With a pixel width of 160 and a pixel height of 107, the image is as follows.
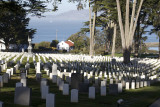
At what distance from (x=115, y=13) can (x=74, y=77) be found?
32774 millimetres

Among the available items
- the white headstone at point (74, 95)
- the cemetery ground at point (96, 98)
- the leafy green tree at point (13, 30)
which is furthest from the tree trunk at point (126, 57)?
the leafy green tree at point (13, 30)

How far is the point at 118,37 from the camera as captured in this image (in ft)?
321

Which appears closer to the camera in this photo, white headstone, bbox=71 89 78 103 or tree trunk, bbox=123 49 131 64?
white headstone, bbox=71 89 78 103

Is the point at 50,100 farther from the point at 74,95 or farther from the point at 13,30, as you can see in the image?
the point at 13,30

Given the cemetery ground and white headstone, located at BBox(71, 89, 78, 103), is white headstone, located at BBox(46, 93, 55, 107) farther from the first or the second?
white headstone, located at BBox(71, 89, 78, 103)

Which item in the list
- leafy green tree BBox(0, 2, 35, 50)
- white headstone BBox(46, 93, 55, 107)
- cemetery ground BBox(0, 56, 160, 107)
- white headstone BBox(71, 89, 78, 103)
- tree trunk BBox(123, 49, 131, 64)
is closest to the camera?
white headstone BBox(46, 93, 55, 107)

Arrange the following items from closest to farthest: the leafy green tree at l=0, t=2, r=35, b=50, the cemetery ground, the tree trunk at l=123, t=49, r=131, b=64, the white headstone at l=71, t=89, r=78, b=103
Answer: the cemetery ground
the white headstone at l=71, t=89, r=78, b=103
the tree trunk at l=123, t=49, r=131, b=64
the leafy green tree at l=0, t=2, r=35, b=50

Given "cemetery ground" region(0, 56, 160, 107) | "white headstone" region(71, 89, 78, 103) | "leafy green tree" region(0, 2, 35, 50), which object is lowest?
"cemetery ground" region(0, 56, 160, 107)

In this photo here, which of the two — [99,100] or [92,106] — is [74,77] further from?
[92,106]

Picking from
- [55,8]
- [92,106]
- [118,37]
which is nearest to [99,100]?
[92,106]

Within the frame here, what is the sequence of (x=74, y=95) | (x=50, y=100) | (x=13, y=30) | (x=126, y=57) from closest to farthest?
(x=50, y=100) < (x=74, y=95) < (x=126, y=57) < (x=13, y=30)

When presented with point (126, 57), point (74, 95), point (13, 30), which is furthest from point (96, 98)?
point (13, 30)

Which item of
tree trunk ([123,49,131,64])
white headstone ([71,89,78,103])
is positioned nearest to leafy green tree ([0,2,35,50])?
tree trunk ([123,49,131,64])

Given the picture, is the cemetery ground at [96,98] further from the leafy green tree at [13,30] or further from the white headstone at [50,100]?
the leafy green tree at [13,30]
